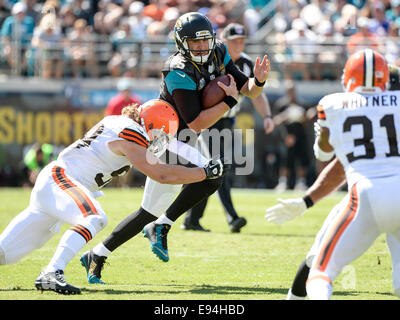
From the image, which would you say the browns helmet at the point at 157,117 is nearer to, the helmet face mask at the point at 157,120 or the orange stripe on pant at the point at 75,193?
the helmet face mask at the point at 157,120

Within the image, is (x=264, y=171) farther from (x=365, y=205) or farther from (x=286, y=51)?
(x=365, y=205)

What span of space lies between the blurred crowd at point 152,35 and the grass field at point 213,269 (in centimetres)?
591

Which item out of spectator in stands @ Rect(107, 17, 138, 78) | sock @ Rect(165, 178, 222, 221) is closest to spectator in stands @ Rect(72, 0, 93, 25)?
spectator in stands @ Rect(107, 17, 138, 78)

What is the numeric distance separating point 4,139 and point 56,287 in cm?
985

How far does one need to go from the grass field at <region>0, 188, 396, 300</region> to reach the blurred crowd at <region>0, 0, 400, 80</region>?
591 cm

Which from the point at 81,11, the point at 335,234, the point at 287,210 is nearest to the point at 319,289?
the point at 335,234

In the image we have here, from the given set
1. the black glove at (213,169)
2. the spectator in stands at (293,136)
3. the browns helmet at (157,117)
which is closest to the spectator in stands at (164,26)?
the spectator in stands at (293,136)

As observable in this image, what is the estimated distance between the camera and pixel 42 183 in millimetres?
5262

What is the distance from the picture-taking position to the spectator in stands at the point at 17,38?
1435 centimetres

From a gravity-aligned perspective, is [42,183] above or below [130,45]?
below

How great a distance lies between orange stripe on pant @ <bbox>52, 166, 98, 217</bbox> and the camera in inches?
201

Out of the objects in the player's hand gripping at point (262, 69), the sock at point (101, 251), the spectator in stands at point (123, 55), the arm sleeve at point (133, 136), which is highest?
the spectator in stands at point (123, 55)
